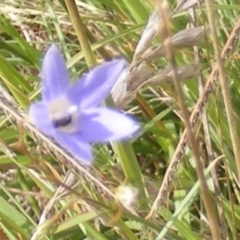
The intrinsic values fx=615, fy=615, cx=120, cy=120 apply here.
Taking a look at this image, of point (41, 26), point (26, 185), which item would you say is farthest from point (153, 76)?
point (41, 26)

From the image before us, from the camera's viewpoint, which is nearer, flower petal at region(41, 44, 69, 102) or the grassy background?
flower petal at region(41, 44, 69, 102)

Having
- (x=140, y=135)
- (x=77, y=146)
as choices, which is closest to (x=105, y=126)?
(x=77, y=146)

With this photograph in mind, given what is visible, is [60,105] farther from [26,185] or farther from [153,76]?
[26,185]

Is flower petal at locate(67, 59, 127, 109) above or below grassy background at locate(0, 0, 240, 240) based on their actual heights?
above

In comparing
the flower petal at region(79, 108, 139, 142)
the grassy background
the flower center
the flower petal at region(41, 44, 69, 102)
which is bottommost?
the grassy background

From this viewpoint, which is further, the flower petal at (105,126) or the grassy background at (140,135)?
the grassy background at (140,135)

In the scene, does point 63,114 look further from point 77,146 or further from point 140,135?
point 140,135
